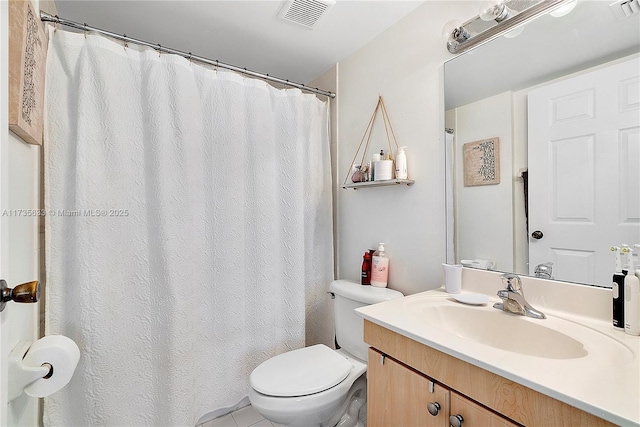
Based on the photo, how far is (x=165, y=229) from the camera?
1366 millimetres

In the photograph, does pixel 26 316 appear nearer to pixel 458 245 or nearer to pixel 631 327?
pixel 458 245

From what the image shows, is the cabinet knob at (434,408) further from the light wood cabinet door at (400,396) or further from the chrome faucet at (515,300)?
the chrome faucet at (515,300)

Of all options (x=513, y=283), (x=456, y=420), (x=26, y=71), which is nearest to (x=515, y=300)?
(x=513, y=283)

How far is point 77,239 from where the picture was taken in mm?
1202

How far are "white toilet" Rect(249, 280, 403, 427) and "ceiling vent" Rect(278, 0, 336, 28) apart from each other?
4.52ft

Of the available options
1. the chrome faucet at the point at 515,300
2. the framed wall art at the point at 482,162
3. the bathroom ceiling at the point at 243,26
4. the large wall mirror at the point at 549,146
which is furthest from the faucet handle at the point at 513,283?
the bathroom ceiling at the point at 243,26

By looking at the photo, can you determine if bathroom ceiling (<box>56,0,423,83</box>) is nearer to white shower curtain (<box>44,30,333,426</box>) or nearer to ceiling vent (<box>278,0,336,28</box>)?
ceiling vent (<box>278,0,336,28</box>)

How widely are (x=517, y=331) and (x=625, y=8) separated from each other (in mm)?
1053

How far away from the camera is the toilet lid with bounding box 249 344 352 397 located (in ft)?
3.91

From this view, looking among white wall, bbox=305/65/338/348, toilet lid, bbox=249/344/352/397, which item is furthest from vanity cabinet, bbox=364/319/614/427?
white wall, bbox=305/65/338/348

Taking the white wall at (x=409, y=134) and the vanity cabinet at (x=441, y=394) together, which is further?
the white wall at (x=409, y=134)

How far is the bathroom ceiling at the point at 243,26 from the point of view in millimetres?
1406

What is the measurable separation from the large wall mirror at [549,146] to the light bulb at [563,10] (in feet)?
0.04

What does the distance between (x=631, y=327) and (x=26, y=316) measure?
189 centimetres
